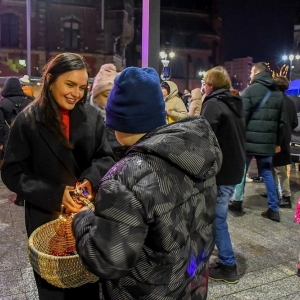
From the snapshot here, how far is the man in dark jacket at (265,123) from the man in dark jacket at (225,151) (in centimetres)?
157

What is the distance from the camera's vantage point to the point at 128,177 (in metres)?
1.35

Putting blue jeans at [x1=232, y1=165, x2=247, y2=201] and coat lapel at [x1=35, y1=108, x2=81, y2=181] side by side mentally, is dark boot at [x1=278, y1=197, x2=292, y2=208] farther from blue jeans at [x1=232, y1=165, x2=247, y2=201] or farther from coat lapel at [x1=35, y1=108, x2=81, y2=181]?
coat lapel at [x1=35, y1=108, x2=81, y2=181]

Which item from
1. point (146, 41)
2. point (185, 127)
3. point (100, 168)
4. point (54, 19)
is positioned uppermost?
point (54, 19)

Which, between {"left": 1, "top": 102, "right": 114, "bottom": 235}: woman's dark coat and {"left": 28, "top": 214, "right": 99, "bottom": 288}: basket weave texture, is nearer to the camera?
{"left": 28, "top": 214, "right": 99, "bottom": 288}: basket weave texture

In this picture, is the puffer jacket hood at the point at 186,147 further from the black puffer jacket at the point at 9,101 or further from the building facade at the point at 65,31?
the building facade at the point at 65,31

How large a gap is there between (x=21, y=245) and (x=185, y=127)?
3.60m

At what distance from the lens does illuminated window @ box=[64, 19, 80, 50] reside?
124 ft

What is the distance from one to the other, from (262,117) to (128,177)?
440 cm

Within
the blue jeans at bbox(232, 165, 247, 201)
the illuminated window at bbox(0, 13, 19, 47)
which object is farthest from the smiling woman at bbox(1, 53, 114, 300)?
the illuminated window at bbox(0, 13, 19, 47)

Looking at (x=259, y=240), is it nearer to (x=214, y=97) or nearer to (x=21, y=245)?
(x=214, y=97)

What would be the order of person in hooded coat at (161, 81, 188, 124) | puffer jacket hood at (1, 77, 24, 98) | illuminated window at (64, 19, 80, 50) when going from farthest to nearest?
illuminated window at (64, 19, 80, 50) → puffer jacket hood at (1, 77, 24, 98) → person in hooded coat at (161, 81, 188, 124)

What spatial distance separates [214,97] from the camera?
389 centimetres

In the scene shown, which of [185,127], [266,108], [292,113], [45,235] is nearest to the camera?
[185,127]

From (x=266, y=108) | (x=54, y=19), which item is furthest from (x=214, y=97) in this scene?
(x=54, y=19)
